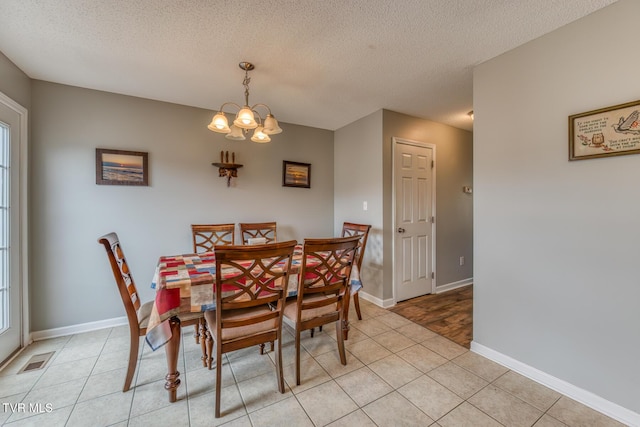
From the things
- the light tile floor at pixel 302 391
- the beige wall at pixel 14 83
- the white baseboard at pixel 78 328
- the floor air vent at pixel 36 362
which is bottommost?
the light tile floor at pixel 302 391

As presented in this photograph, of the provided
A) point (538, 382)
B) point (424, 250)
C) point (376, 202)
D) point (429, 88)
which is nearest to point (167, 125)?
point (376, 202)

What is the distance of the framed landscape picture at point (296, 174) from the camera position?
3.64 metres

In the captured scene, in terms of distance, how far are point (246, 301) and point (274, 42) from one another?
1.82 m

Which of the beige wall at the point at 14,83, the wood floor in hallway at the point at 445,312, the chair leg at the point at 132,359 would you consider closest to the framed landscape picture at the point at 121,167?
the beige wall at the point at 14,83

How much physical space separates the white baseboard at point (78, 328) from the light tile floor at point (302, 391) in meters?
0.13

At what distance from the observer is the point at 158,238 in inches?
114

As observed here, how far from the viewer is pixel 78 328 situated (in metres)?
2.56

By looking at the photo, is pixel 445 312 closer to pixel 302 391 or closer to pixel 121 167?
pixel 302 391

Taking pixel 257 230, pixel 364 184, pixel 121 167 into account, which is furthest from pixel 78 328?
pixel 364 184

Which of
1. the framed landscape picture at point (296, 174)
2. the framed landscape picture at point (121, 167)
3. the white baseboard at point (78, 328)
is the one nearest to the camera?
the white baseboard at point (78, 328)

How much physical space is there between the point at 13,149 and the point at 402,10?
3.20m

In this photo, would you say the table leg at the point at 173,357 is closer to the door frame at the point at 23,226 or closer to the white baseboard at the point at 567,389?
the door frame at the point at 23,226

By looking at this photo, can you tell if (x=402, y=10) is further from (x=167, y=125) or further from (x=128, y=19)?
(x=167, y=125)

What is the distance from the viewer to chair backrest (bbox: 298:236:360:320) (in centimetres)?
174
